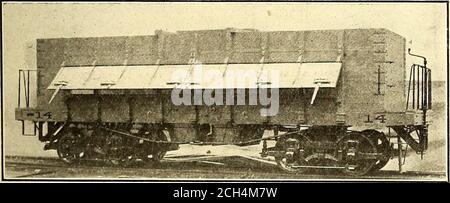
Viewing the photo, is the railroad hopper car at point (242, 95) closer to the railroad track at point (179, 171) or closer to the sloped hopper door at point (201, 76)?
the sloped hopper door at point (201, 76)

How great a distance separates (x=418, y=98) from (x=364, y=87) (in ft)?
3.07

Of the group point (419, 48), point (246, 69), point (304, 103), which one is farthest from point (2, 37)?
point (419, 48)

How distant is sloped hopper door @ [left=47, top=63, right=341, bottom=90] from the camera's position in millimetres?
13039

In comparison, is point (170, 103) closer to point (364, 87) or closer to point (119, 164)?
point (119, 164)

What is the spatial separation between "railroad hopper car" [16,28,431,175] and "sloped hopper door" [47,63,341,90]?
2 centimetres

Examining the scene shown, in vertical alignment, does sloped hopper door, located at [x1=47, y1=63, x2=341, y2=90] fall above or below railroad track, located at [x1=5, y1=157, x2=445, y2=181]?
above

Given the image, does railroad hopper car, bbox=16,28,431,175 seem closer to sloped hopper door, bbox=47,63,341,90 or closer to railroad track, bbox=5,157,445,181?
sloped hopper door, bbox=47,63,341,90

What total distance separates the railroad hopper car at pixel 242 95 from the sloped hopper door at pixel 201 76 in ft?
0.06

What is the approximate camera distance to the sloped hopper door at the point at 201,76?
42.8 feet

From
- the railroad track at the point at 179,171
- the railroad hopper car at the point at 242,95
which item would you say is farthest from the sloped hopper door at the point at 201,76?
the railroad track at the point at 179,171

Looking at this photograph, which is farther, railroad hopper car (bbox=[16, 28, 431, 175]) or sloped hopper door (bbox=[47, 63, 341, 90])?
railroad hopper car (bbox=[16, 28, 431, 175])

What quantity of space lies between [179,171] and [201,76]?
1.60m

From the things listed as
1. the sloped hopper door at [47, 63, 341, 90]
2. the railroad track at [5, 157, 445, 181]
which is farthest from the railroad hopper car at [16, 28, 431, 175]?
the railroad track at [5, 157, 445, 181]

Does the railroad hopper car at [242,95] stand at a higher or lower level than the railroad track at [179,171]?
higher
